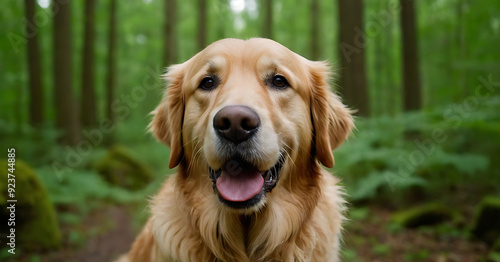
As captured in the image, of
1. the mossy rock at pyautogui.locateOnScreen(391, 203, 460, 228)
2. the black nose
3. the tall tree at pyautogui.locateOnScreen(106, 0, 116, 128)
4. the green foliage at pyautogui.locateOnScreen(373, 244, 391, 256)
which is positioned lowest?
the green foliage at pyautogui.locateOnScreen(373, 244, 391, 256)

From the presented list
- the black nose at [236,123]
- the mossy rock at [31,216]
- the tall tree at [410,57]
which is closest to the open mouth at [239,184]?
the black nose at [236,123]

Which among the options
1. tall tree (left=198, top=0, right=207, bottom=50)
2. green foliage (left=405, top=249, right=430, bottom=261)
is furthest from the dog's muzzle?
tall tree (left=198, top=0, right=207, bottom=50)

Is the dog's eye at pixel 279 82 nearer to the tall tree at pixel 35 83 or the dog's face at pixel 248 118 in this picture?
the dog's face at pixel 248 118

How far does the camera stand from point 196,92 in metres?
2.62

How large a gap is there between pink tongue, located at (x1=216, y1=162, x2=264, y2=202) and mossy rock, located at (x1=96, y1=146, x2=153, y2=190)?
8.73m

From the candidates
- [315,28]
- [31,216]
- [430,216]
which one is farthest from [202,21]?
[430,216]

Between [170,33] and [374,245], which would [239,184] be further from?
[170,33]

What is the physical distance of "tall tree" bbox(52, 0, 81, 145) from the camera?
33.2 ft

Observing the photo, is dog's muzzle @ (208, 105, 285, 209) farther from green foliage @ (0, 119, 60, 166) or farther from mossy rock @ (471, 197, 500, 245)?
green foliage @ (0, 119, 60, 166)

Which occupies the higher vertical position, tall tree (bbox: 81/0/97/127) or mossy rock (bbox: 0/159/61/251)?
tall tree (bbox: 81/0/97/127)

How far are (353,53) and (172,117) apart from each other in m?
5.44

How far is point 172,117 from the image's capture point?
287 centimetres

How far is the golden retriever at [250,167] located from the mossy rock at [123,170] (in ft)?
26.0

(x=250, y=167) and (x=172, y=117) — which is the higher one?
(x=172, y=117)
